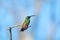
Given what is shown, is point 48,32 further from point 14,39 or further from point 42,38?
point 14,39

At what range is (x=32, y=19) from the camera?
2162 mm

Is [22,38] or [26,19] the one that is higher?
[26,19]

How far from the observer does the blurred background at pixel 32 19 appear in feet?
7.12

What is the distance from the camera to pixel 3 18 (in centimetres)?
219

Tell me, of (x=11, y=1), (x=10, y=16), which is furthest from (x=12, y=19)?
(x=11, y=1)

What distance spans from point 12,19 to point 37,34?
1.01 feet

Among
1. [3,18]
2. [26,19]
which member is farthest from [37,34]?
[3,18]

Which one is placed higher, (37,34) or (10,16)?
(10,16)

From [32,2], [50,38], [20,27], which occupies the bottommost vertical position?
[50,38]

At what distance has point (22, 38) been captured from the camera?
7.18ft

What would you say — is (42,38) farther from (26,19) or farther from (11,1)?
(11,1)

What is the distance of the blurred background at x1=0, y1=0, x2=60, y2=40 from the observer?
Result: 2170 mm

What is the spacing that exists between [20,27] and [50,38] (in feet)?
1.10

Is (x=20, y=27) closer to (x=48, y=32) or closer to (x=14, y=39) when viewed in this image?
(x=14, y=39)
